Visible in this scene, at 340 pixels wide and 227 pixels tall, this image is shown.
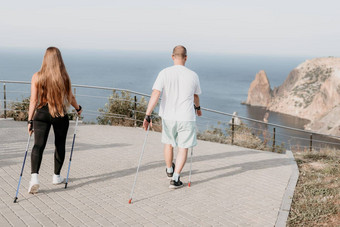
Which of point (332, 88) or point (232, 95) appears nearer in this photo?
point (332, 88)

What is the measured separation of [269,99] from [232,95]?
17.6 m

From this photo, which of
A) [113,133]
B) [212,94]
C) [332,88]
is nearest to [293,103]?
[332,88]

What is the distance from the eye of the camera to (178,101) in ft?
19.2

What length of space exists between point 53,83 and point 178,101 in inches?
65.6

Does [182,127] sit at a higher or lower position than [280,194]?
higher

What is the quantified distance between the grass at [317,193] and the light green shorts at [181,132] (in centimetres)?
163

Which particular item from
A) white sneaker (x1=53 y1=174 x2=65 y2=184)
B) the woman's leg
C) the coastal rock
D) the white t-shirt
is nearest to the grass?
the white t-shirt

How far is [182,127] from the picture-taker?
19.4ft

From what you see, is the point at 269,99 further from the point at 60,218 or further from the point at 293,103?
the point at 60,218

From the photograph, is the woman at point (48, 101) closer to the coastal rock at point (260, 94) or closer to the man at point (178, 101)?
the man at point (178, 101)

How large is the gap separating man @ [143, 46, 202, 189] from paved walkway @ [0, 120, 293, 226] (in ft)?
2.46

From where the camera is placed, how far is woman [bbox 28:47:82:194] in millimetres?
5281

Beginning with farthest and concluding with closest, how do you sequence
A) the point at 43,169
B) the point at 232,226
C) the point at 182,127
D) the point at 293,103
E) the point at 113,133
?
the point at 293,103 < the point at 113,133 < the point at 43,169 < the point at 182,127 < the point at 232,226

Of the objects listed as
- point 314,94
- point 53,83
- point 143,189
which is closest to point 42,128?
point 53,83
